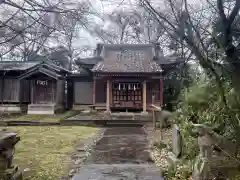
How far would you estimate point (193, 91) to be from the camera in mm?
4113

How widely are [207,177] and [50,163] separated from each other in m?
3.56

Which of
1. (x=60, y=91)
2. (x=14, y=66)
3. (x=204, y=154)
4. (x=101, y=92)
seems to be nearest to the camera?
(x=204, y=154)

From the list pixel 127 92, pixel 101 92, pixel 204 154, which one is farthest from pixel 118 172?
pixel 101 92

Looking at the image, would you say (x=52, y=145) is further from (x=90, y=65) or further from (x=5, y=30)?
(x=90, y=65)

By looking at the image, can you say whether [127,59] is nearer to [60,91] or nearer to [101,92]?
[101,92]

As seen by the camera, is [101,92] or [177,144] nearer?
[177,144]

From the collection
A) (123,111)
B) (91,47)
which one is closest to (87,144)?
(123,111)

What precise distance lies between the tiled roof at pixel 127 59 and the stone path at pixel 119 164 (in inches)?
389

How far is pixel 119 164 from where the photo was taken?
584 cm

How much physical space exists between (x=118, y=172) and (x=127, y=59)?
1493 cm

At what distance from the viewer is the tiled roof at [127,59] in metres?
17.5

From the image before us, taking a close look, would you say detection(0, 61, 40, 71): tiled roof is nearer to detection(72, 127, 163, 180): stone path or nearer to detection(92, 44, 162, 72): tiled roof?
detection(92, 44, 162, 72): tiled roof

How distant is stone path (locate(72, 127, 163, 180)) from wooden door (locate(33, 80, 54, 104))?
12724 mm

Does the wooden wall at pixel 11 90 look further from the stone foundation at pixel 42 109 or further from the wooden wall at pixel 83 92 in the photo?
the wooden wall at pixel 83 92
